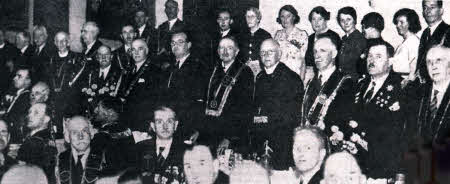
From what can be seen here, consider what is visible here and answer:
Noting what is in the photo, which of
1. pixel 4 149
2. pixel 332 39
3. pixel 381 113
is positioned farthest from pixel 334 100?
pixel 4 149

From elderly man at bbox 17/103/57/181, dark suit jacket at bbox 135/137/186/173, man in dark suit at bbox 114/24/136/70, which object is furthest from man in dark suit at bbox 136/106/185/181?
elderly man at bbox 17/103/57/181

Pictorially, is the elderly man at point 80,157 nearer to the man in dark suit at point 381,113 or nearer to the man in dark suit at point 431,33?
the man in dark suit at point 381,113

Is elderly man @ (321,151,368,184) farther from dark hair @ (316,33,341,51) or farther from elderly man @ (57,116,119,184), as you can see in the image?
elderly man @ (57,116,119,184)

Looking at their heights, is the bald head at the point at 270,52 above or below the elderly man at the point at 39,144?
above

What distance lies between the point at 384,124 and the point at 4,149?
2.91 metres

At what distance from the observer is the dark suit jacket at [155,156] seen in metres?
4.25

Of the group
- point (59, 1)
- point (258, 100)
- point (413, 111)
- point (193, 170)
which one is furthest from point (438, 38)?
point (59, 1)

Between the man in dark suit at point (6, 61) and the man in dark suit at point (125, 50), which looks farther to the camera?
the man in dark suit at point (6, 61)

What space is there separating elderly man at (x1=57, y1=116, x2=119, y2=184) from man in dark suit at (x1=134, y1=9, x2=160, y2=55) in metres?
0.76

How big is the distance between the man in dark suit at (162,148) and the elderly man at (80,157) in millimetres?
309

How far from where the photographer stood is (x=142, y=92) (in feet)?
14.2

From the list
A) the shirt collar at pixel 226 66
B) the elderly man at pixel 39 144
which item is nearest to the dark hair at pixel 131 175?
the elderly man at pixel 39 144

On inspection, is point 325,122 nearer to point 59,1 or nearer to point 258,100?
point 258,100

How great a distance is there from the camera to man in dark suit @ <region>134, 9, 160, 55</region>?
170 inches
